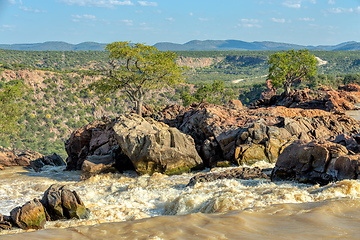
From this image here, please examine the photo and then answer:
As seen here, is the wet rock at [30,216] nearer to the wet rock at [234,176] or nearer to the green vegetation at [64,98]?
the wet rock at [234,176]

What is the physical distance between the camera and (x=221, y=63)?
198 metres

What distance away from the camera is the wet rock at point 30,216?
32.8ft

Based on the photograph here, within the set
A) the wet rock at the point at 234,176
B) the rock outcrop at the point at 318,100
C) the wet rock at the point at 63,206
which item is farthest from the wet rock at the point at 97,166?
the rock outcrop at the point at 318,100

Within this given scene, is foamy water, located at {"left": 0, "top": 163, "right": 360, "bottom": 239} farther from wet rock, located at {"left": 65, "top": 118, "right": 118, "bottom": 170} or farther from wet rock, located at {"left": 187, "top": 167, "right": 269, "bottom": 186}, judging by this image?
wet rock, located at {"left": 65, "top": 118, "right": 118, "bottom": 170}

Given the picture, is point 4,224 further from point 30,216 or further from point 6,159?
point 6,159

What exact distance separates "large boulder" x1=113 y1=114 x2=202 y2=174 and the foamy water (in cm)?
165

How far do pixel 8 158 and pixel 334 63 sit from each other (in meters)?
161

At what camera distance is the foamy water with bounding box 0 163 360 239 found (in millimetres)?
8281

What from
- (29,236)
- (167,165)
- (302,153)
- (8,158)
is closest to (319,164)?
(302,153)

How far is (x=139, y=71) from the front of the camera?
31172 mm

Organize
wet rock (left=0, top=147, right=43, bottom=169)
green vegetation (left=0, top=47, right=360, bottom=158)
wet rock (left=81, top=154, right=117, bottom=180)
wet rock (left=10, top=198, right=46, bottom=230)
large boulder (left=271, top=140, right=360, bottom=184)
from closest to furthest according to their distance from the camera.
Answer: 1. wet rock (left=10, top=198, right=46, bottom=230)
2. large boulder (left=271, top=140, right=360, bottom=184)
3. wet rock (left=81, top=154, right=117, bottom=180)
4. wet rock (left=0, top=147, right=43, bottom=169)
5. green vegetation (left=0, top=47, right=360, bottom=158)

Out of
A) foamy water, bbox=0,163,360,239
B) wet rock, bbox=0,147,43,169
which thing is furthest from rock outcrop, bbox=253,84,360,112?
wet rock, bbox=0,147,43,169

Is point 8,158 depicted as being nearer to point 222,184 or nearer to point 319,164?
point 222,184

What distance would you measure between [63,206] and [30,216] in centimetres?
110
